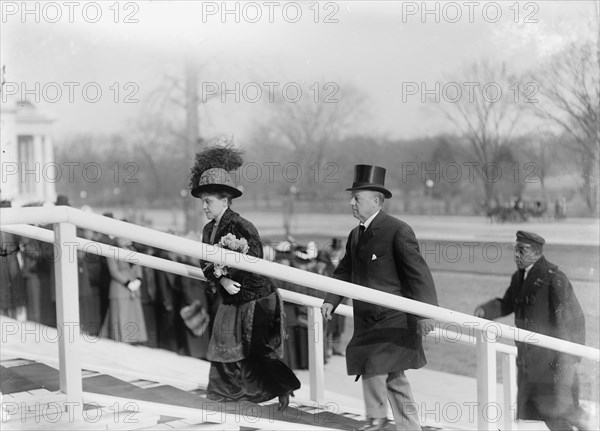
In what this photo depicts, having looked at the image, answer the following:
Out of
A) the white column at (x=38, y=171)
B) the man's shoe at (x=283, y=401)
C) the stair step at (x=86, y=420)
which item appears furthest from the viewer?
the white column at (x=38, y=171)

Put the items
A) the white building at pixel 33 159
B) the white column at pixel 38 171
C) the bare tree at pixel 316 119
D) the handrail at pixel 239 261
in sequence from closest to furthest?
the handrail at pixel 239 261, the white building at pixel 33 159, the white column at pixel 38 171, the bare tree at pixel 316 119

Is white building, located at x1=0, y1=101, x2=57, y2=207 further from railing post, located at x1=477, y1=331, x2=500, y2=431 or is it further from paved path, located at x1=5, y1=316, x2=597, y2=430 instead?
railing post, located at x1=477, y1=331, x2=500, y2=431

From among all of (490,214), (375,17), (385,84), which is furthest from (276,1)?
(490,214)

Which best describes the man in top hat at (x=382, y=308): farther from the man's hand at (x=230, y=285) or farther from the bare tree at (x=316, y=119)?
the bare tree at (x=316, y=119)

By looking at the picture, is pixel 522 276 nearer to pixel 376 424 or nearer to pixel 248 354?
pixel 376 424

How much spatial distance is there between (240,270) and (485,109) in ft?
12.6

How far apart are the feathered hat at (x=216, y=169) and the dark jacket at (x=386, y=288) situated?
2.16 ft

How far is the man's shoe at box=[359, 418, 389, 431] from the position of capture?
3.48 meters

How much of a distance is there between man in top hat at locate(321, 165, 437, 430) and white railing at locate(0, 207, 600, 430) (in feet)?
0.75

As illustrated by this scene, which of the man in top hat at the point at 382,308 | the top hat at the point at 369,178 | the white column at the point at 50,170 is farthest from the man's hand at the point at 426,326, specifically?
the white column at the point at 50,170

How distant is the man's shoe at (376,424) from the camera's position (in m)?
3.48

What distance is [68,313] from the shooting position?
2.75 m

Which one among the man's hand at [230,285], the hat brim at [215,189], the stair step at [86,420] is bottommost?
the stair step at [86,420]

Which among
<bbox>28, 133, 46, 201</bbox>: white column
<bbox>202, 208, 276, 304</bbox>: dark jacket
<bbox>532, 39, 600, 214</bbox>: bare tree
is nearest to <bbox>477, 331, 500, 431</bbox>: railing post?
<bbox>202, 208, 276, 304</bbox>: dark jacket
